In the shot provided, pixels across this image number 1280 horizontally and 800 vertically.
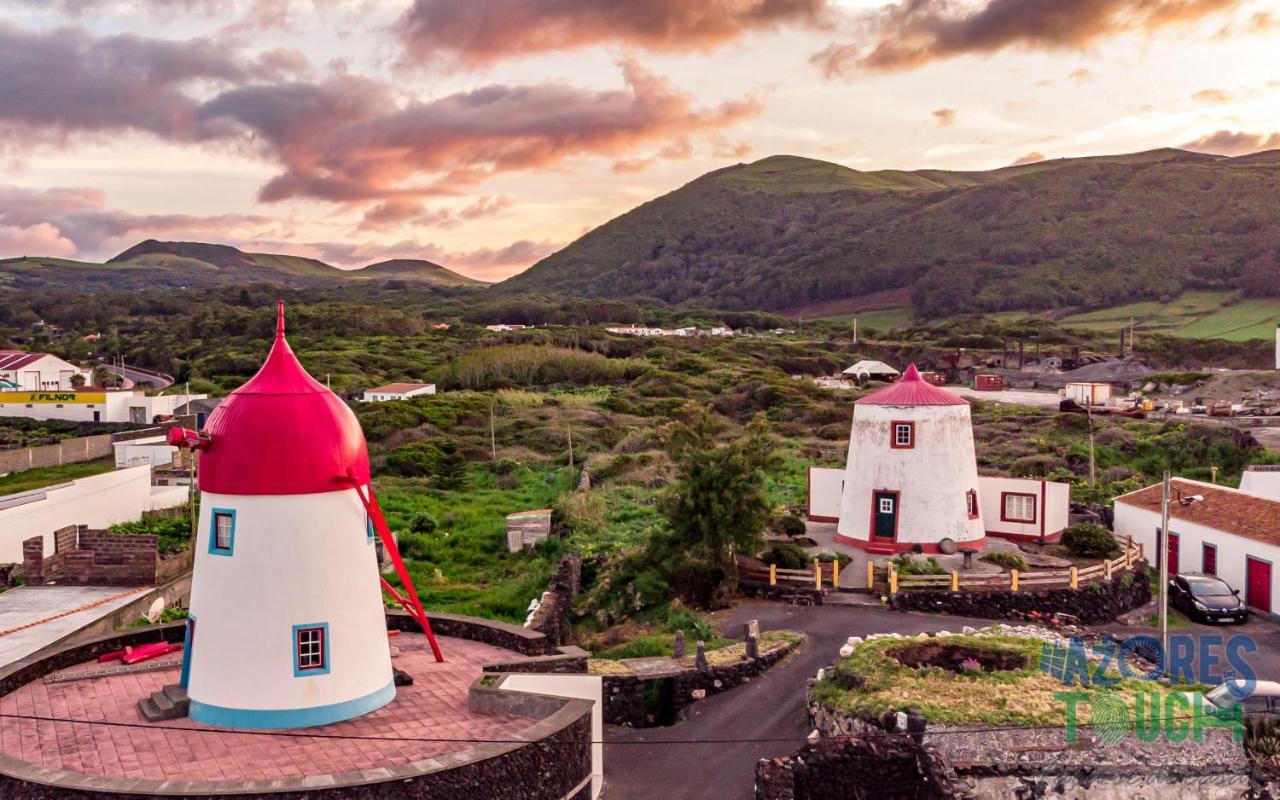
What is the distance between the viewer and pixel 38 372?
70.7 metres

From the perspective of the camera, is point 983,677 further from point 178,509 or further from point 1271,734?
point 178,509

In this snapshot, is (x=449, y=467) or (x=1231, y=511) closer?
(x=1231, y=511)

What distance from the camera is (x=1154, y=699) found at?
1499 cm

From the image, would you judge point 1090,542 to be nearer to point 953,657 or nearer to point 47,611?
point 953,657

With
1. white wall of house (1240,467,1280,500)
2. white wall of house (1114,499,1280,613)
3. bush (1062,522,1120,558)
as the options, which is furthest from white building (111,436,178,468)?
white wall of house (1240,467,1280,500)

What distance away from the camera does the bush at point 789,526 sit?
2842 cm

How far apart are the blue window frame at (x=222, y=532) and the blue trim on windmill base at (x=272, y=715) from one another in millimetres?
1971

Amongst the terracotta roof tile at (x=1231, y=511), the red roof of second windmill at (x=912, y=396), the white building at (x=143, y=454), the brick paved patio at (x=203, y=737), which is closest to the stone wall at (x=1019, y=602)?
the terracotta roof tile at (x=1231, y=511)

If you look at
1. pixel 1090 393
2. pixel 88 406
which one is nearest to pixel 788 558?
pixel 1090 393

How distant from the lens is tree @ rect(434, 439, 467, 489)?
41969 mm

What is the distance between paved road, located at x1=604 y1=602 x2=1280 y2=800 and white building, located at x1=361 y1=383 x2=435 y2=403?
159ft

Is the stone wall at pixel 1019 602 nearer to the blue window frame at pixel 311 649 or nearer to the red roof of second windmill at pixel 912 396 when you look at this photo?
the red roof of second windmill at pixel 912 396

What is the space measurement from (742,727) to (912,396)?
42.1 feet

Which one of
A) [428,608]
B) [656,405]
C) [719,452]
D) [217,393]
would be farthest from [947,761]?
[217,393]
